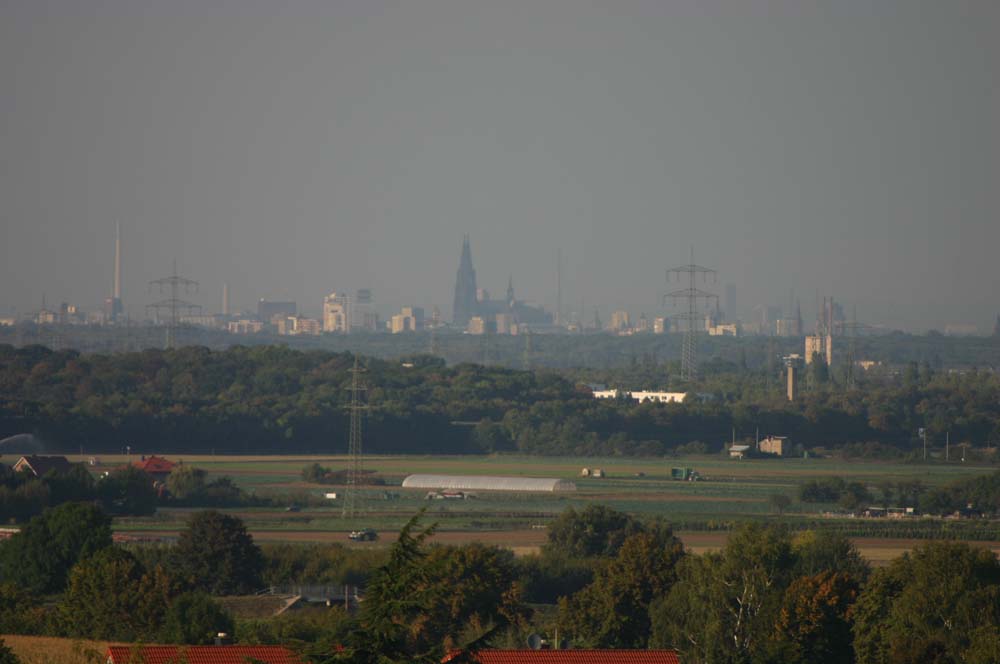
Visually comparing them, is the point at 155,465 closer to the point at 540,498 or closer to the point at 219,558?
the point at 540,498

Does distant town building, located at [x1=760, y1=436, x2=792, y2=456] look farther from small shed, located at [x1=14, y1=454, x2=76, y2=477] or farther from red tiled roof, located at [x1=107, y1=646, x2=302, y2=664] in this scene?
red tiled roof, located at [x1=107, y1=646, x2=302, y2=664]

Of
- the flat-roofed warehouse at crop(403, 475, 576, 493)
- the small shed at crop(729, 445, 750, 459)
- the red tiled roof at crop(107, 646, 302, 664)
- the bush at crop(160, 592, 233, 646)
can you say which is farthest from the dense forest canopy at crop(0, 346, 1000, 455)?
the red tiled roof at crop(107, 646, 302, 664)

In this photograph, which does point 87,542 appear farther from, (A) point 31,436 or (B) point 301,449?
(B) point 301,449

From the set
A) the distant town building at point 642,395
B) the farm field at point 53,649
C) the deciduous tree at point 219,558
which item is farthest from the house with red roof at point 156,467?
the distant town building at point 642,395

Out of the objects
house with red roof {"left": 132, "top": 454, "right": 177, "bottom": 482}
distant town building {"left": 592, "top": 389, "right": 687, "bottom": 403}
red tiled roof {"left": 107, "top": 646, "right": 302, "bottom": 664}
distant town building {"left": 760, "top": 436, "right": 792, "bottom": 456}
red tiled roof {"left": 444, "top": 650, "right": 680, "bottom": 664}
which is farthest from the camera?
distant town building {"left": 592, "top": 389, "right": 687, "bottom": 403}

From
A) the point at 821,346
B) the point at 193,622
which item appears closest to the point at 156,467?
the point at 193,622
